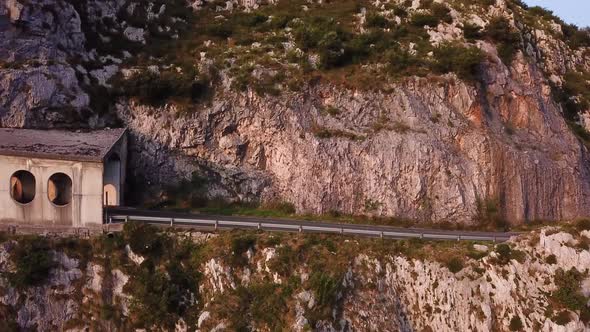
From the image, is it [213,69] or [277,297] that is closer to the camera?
[277,297]

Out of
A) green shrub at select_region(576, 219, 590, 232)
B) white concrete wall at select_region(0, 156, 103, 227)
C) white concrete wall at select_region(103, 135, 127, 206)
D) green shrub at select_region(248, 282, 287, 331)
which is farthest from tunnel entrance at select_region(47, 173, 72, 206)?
green shrub at select_region(576, 219, 590, 232)

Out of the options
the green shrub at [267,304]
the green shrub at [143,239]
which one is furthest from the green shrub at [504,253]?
the green shrub at [143,239]

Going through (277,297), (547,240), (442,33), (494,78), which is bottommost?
(277,297)

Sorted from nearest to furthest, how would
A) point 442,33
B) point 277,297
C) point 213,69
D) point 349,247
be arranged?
point 277,297 < point 349,247 < point 213,69 < point 442,33

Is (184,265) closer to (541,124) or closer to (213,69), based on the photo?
(213,69)

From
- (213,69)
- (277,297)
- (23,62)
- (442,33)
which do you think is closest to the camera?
(277,297)

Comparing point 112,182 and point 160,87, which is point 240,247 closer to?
point 112,182

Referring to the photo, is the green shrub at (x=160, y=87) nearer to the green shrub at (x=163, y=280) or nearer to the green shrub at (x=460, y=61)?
the green shrub at (x=163, y=280)

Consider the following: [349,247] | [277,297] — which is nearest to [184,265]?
[277,297]
